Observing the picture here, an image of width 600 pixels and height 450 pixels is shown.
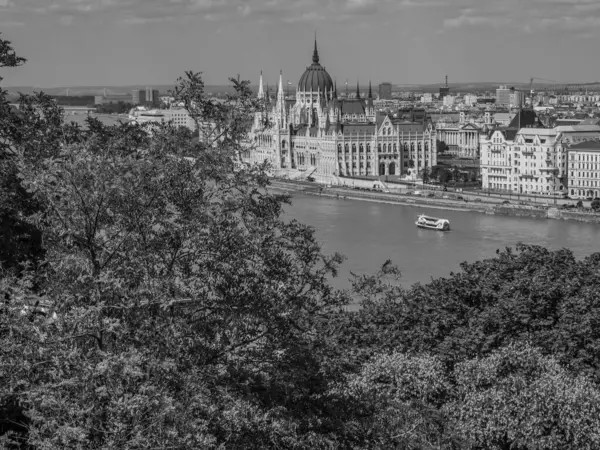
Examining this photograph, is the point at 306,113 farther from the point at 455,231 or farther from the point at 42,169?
the point at 42,169

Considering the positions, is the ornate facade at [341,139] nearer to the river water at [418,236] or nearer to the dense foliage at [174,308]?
the river water at [418,236]

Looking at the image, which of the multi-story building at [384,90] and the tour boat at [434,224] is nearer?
the tour boat at [434,224]

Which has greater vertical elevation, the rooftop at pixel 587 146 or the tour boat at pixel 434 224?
the rooftop at pixel 587 146

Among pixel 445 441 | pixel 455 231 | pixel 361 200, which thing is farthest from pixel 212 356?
pixel 361 200

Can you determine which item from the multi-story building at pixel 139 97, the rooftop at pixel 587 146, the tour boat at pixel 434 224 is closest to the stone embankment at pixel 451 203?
the tour boat at pixel 434 224

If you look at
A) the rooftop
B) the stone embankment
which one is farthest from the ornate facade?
the rooftop

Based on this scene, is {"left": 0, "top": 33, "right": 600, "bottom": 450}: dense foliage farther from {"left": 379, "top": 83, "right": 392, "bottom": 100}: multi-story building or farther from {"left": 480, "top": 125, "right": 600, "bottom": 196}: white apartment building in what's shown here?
{"left": 379, "top": 83, "right": 392, "bottom": 100}: multi-story building

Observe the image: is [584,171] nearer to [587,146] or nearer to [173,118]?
[587,146]
